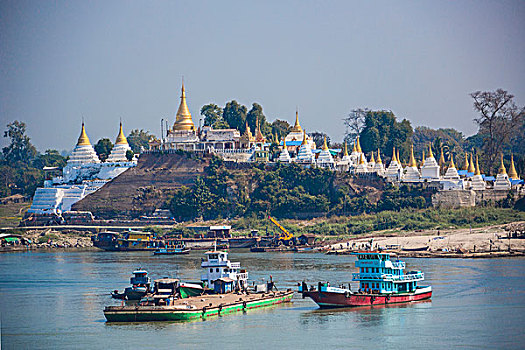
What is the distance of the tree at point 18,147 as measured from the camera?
141m

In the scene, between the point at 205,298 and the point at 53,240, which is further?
the point at 53,240

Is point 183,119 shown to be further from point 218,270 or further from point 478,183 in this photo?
point 218,270

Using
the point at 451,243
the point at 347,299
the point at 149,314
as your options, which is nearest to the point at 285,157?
the point at 451,243

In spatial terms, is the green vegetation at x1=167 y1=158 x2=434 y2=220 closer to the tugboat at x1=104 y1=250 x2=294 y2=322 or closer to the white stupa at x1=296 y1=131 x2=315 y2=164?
the white stupa at x1=296 y1=131 x2=315 y2=164

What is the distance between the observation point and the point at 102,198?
106m

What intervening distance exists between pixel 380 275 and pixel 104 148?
74.2 m

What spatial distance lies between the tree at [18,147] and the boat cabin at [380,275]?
96.8m

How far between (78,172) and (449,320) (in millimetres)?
71998

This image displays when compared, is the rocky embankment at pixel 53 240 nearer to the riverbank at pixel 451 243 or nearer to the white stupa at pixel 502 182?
the riverbank at pixel 451 243

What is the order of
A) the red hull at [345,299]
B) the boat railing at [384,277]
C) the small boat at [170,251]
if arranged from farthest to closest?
the small boat at [170,251]
the boat railing at [384,277]
the red hull at [345,299]

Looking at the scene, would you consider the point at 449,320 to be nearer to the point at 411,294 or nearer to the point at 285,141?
the point at 411,294

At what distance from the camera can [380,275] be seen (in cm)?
5097

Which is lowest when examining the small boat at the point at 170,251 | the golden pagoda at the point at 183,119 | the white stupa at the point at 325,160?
the small boat at the point at 170,251

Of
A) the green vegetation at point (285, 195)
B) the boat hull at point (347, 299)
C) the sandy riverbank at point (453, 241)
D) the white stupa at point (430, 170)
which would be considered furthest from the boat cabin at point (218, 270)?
the white stupa at point (430, 170)
